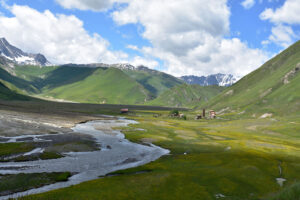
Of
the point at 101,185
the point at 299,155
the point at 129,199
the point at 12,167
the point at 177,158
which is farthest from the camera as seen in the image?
the point at 299,155

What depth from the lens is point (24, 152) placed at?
59.7 meters

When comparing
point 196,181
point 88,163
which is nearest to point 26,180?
point 88,163

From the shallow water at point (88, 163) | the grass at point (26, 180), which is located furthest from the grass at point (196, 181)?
the grass at point (26, 180)

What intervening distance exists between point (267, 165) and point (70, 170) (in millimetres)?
45657

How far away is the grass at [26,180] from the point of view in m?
36.9

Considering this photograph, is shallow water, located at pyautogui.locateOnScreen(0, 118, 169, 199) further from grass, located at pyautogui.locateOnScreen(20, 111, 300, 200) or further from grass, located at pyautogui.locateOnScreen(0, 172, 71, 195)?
grass, located at pyautogui.locateOnScreen(20, 111, 300, 200)

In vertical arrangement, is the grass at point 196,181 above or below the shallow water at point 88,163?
above

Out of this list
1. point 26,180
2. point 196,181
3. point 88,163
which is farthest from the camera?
point 88,163

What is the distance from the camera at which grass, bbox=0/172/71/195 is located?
36938 mm

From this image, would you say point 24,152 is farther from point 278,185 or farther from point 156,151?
point 278,185

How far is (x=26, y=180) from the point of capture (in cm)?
4091

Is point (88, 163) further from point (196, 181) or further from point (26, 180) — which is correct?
point (196, 181)

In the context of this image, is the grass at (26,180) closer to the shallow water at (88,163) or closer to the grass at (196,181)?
the shallow water at (88,163)

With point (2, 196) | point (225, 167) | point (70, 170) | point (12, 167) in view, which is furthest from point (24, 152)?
point (225, 167)
